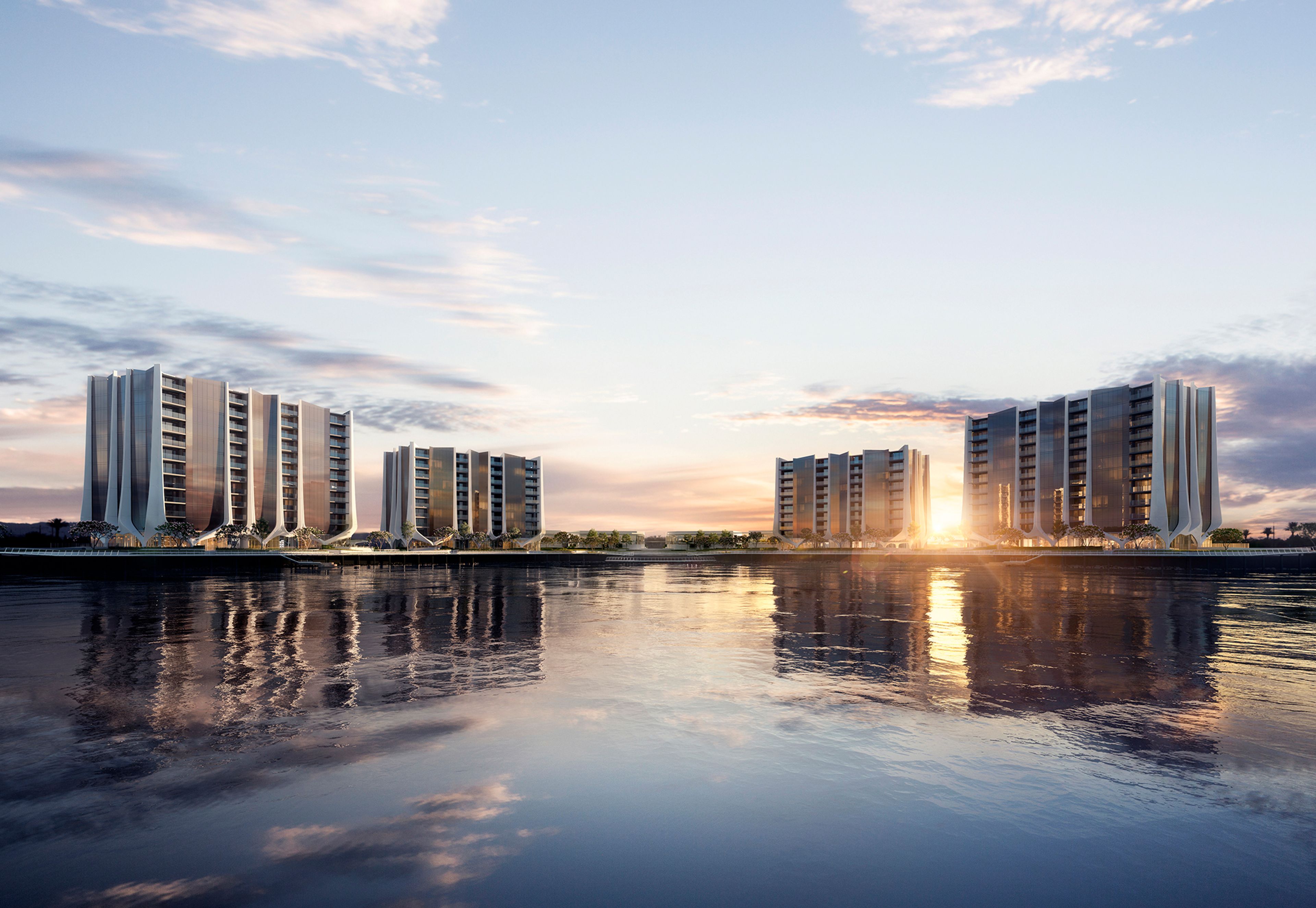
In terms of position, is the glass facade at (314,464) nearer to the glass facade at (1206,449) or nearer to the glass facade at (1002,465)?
the glass facade at (1002,465)

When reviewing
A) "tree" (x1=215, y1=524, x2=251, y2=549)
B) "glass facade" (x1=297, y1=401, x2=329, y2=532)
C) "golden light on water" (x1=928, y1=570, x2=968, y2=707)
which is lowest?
"tree" (x1=215, y1=524, x2=251, y2=549)

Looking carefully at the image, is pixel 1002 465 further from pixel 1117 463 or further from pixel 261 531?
pixel 261 531

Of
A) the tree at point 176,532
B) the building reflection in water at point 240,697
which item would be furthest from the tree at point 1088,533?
the tree at point 176,532

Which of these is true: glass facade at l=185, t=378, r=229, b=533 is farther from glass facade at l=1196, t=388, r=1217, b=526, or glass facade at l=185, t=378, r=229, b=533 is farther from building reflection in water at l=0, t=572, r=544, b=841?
glass facade at l=1196, t=388, r=1217, b=526

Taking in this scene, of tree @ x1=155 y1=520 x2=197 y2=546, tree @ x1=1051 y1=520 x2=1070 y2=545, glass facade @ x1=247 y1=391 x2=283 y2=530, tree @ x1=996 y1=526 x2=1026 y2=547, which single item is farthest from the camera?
tree @ x1=996 y1=526 x2=1026 y2=547

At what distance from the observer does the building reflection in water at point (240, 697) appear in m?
12.0

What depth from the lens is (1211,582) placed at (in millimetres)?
87688

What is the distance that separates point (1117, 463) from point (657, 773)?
173 metres

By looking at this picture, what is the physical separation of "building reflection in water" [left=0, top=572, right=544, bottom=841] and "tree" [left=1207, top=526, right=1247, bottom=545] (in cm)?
17438

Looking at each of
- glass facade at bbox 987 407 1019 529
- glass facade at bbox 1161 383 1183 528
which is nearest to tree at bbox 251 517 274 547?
glass facade at bbox 987 407 1019 529

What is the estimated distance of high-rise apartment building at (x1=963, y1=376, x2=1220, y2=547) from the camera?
150m

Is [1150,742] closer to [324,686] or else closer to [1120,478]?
[324,686]

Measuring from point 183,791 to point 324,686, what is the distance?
805cm

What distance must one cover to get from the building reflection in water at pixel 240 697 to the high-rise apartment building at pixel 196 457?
398 ft
